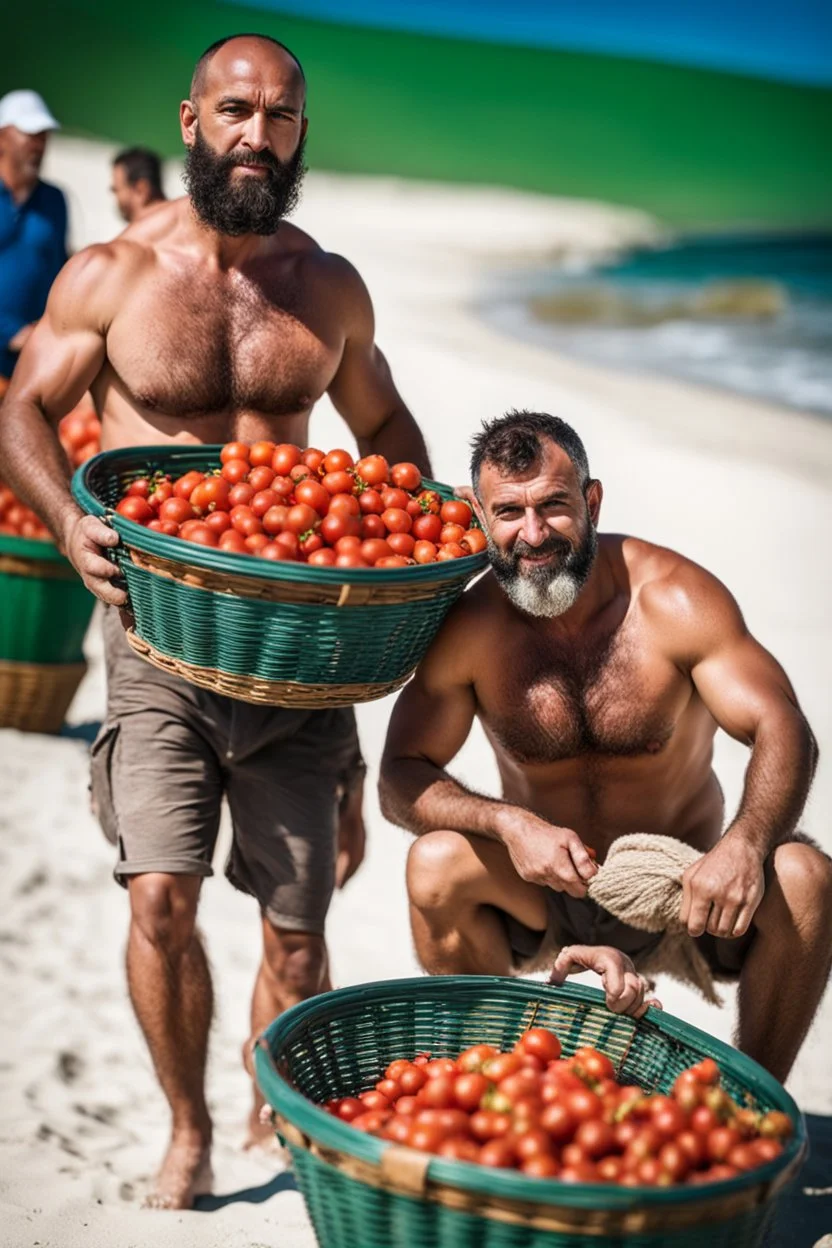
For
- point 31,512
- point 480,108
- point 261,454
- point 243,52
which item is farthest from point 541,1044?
point 480,108

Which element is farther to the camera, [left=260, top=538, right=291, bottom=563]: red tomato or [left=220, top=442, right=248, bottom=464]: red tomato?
[left=220, top=442, right=248, bottom=464]: red tomato

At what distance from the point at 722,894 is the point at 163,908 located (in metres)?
1.49

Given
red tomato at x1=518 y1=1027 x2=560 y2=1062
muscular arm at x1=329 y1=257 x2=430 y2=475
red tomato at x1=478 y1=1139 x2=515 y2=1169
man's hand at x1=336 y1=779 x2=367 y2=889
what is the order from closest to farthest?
red tomato at x1=478 y1=1139 x2=515 y2=1169, red tomato at x1=518 y1=1027 x2=560 y2=1062, muscular arm at x1=329 y1=257 x2=430 y2=475, man's hand at x1=336 y1=779 x2=367 y2=889

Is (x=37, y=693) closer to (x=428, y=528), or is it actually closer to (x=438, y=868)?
(x=438, y=868)

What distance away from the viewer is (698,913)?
3.33m

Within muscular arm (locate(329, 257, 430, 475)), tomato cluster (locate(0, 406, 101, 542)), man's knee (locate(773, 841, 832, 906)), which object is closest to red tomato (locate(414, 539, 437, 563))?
muscular arm (locate(329, 257, 430, 475))

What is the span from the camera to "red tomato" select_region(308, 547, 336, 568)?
3.38m

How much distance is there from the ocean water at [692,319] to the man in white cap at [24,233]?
10.7 meters

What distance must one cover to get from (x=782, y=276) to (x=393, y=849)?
37128mm

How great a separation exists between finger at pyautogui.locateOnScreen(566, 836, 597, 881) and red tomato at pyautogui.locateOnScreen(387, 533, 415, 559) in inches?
30.5

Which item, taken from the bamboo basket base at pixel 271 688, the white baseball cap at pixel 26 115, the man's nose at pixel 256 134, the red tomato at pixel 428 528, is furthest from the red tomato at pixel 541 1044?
the white baseball cap at pixel 26 115

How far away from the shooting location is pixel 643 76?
8344 cm

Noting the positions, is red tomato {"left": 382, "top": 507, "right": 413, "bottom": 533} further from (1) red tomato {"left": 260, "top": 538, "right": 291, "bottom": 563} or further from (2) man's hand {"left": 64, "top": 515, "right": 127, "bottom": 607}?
(2) man's hand {"left": 64, "top": 515, "right": 127, "bottom": 607}

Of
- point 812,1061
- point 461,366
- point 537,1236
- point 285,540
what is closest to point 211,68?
point 285,540
